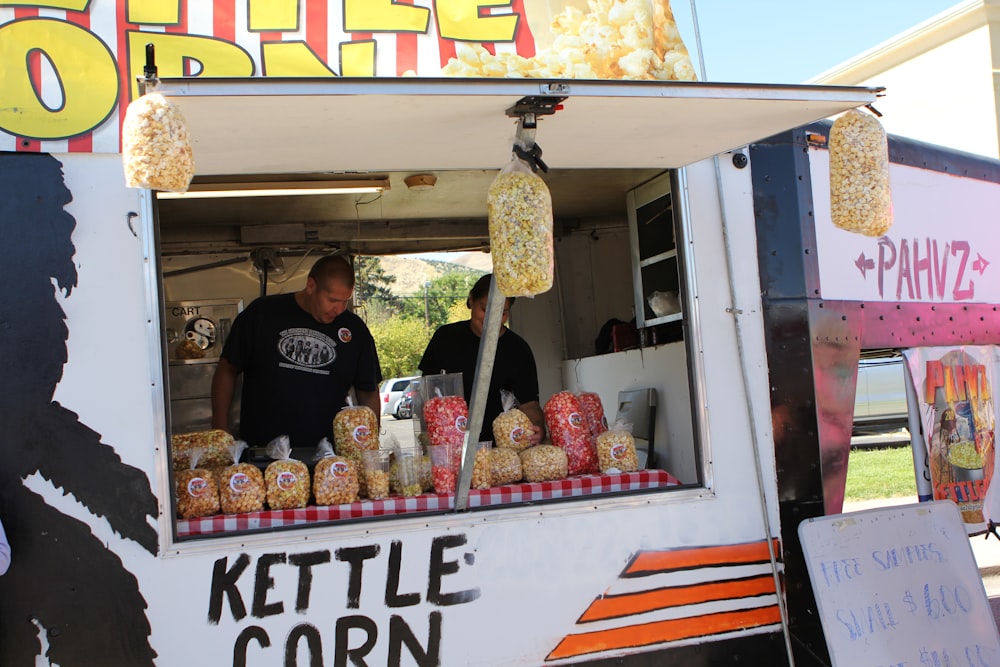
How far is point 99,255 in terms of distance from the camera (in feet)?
10.3

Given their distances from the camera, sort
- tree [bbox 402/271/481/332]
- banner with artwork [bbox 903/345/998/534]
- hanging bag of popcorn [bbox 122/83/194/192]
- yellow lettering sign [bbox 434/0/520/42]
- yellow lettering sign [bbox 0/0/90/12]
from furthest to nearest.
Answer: tree [bbox 402/271/481/332] → banner with artwork [bbox 903/345/998/534] → yellow lettering sign [bbox 434/0/520/42] → yellow lettering sign [bbox 0/0/90/12] → hanging bag of popcorn [bbox 122/83/194/192]

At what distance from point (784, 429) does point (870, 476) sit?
731cm

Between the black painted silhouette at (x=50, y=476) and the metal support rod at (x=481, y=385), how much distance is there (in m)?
1.14

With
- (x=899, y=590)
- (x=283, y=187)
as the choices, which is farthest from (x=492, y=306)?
(x=899, y=590)

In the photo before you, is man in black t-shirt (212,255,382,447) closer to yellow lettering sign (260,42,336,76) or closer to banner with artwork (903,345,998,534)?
yellow lettering sign (260,42,336,76)

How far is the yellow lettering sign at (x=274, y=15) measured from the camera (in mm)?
3275

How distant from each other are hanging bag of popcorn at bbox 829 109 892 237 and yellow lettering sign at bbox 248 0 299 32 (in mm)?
2014

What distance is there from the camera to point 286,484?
343 cm

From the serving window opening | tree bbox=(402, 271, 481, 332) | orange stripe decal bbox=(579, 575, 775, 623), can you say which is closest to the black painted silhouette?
the serving window opening

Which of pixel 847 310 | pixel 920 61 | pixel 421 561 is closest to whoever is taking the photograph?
pixel 421 561

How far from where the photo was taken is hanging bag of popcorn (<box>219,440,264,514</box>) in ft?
11.1

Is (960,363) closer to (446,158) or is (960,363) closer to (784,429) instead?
(784,429)

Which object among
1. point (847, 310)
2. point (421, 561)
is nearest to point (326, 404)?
point (421, 561)

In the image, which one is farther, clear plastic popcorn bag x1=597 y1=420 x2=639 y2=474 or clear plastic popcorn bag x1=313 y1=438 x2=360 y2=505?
clear plastic popcorn bag x1=597 y1=420 x2=639 y2=474
